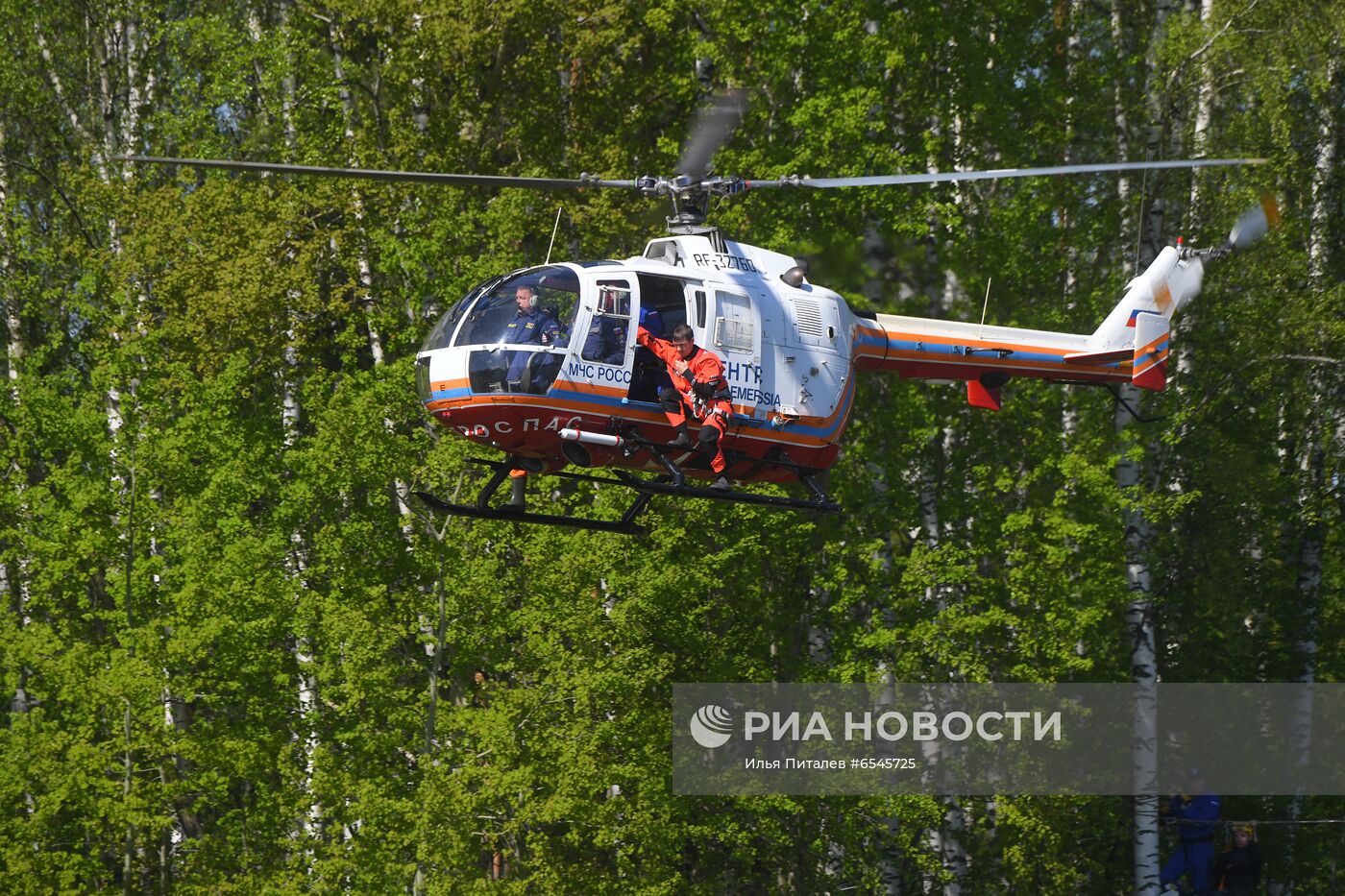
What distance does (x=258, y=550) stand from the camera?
22.2m

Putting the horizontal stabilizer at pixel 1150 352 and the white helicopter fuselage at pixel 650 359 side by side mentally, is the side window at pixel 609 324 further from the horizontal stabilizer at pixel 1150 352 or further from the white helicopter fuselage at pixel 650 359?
the horizontal stabilizer at pixel 1150 352

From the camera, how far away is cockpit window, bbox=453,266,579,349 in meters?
14.4

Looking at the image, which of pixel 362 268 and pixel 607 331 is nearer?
pixel 607 331

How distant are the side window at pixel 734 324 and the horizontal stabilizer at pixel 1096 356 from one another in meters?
4.08

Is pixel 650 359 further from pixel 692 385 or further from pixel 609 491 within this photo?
pixel 609 491

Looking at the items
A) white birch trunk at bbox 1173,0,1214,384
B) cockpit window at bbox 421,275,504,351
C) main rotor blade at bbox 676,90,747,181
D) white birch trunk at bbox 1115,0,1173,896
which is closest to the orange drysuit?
cockpit window at bbox 421,275,504,351

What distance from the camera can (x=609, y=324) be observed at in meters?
14.6

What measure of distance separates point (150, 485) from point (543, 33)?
8633 mm

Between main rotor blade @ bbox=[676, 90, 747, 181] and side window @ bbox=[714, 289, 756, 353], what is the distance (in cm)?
108

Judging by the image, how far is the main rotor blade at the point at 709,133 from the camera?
15062 mm

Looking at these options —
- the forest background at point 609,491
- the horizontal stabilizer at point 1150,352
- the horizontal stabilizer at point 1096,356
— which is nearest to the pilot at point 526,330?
the horizontal stabilizer at point 1096,356

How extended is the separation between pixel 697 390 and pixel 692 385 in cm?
5

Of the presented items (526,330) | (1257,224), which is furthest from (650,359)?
(1257,224)

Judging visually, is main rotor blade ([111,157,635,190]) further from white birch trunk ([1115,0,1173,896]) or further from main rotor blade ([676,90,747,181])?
white birch trunk ([1115,0,1173,896])
